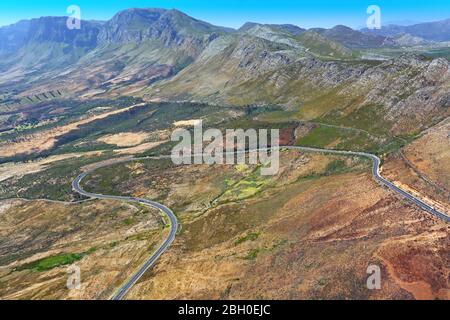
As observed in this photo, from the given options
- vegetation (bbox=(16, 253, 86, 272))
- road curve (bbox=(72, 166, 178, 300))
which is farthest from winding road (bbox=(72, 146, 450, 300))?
vegetation (bbox=(16, 253, 86, 272))

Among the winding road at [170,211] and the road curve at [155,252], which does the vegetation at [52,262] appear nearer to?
the road curve at [155,252]

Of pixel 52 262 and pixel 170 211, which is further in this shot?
pixel 170 211

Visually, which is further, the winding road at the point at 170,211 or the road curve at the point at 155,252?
the winding road at the point at 170,211

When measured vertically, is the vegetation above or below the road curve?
below

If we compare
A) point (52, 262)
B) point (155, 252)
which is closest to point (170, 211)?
point (155, 252)

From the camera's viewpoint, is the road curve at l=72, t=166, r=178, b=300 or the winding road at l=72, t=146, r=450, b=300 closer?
the road curve at l=72, t=166, r=178, b=300

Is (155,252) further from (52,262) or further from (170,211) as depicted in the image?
(170,211)

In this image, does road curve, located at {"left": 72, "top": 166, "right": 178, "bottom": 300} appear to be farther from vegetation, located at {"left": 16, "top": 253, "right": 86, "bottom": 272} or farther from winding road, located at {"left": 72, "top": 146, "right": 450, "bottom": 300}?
vegetation, located at {"left": 16, "top": 253, "right": 86, "bottom": 272}

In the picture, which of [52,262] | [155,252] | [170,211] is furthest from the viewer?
[170,211]

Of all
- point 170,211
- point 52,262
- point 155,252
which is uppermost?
point 170,211

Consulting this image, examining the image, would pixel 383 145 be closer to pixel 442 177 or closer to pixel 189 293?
pixel 442 177

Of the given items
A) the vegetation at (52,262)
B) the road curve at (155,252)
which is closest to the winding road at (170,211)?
the road curve at (155,252)

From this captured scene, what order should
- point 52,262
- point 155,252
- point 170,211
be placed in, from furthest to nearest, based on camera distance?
point 170,211, point 52,262, point 155,252
